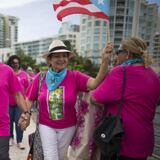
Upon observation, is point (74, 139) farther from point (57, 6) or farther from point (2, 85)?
point (57, 6)

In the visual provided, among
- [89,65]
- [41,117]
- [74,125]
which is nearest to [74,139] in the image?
[74,125]

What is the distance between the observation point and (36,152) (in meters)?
3.51

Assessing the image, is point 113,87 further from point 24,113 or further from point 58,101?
point 24,113

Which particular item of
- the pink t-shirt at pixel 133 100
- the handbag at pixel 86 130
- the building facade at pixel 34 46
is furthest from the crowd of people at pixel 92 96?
the building facade at pixel 34 46

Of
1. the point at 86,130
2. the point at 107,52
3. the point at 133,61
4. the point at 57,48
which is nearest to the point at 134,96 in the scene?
the point at 133,61

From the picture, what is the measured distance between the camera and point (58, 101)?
3.36m

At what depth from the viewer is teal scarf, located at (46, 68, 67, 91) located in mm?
3394

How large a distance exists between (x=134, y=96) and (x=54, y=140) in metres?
1.13

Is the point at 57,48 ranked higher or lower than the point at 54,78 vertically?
higher

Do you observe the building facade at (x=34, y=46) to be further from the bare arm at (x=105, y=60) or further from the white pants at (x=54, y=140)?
the bare arm at (x=105, y=60)

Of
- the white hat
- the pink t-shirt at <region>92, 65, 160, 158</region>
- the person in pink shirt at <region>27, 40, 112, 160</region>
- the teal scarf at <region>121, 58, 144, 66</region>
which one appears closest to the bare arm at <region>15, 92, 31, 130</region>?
the person in pink shirt at <region>27, 40, 112, 160</region>

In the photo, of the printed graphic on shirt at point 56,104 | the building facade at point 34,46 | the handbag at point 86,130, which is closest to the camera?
the handbag at point 86,130

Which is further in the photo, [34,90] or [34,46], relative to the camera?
[34,46]

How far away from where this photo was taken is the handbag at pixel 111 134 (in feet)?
8.77
